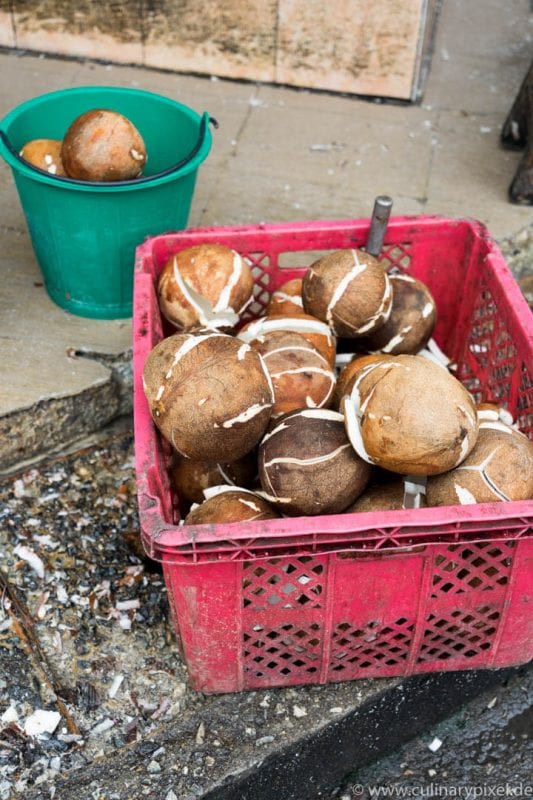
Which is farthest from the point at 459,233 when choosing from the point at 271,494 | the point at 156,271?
the point at 271,494

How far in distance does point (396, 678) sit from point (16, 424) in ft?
4.82

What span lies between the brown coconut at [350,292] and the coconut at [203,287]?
0.24 m

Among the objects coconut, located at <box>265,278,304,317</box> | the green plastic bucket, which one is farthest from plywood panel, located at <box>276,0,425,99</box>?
coconut, located at <box>265,278,304,317</box>

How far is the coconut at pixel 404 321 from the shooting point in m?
2.72

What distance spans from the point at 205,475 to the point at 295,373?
39cm

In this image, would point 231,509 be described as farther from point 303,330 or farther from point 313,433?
point 303,330

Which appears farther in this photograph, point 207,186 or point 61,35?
point 61,35

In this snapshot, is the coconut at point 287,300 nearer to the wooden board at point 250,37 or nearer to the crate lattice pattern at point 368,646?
the crate lattice pattern at point 368,646

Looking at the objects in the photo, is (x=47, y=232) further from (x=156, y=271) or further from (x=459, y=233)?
(x=459, y=233)

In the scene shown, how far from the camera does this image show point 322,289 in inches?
103

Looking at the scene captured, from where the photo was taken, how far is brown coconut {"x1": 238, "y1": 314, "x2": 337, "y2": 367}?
102 inches

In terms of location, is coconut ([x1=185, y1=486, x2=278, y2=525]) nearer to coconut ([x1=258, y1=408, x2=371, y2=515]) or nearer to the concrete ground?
coconut ([x1=258, y1=408, x2=371, y2=515])

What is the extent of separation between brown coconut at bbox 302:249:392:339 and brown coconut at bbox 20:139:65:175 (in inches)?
40.9

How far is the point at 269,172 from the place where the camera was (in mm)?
4121
